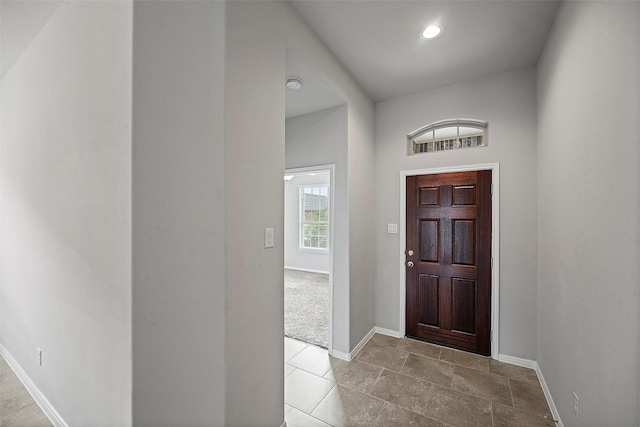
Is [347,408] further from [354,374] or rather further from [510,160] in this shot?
[510,160]

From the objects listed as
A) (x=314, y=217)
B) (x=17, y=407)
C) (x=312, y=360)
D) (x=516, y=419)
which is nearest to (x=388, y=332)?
(x=312, y=360)

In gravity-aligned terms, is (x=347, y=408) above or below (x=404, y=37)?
below

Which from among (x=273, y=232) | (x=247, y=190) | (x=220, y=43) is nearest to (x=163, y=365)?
(x=273, y=232)

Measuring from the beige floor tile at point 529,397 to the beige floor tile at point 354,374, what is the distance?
42.5 inches

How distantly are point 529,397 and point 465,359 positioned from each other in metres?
0.61

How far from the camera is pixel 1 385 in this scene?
224 cm

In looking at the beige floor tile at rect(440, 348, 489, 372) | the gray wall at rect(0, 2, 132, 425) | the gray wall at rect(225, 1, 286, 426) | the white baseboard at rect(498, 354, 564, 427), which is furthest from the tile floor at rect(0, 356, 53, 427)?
the white baseboard at rect(498, 354, 564, 427)

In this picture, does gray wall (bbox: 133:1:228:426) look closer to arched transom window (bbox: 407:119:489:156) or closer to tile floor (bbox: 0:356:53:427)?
tile floor (bbox: 0:356:53:427)

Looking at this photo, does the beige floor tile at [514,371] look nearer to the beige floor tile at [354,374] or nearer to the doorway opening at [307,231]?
the beige floor tile at [354,374]

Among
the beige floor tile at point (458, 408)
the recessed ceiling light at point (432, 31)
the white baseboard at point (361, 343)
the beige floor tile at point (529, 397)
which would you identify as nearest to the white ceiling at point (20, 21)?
the recessed ceiling light at point (432, 31)

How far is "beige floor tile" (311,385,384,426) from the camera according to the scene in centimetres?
188

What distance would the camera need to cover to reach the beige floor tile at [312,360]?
99.6 inches

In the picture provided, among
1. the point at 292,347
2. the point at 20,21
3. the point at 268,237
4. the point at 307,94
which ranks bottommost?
the point at 292,347

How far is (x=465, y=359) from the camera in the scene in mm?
2701
